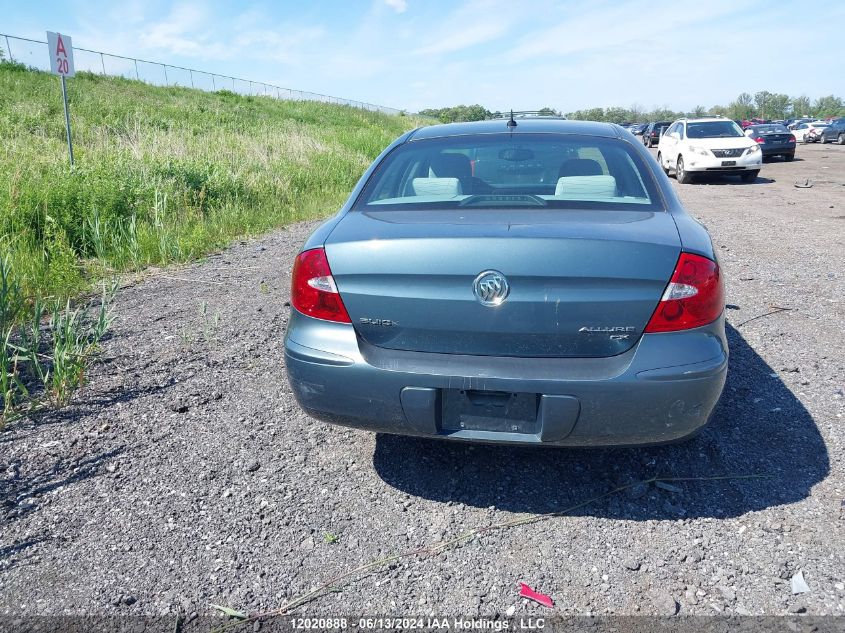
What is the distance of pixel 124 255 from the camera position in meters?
7.07

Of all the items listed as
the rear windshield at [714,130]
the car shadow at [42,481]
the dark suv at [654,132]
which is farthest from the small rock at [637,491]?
the dark suv at [654,132]

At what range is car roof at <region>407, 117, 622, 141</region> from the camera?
3.66 m

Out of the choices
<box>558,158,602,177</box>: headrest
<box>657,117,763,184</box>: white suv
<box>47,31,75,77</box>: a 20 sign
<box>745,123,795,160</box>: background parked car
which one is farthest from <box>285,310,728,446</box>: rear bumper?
<box>745,123,795,160</box>: background parked car

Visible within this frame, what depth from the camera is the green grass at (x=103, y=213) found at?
403 cm

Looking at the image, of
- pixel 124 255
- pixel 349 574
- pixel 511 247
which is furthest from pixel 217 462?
pixel 124 255

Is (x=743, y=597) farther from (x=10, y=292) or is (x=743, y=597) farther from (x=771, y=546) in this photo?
(x=10, y=292)

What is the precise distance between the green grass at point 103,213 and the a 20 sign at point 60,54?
4.16ft

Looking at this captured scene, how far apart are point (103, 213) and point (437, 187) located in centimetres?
581

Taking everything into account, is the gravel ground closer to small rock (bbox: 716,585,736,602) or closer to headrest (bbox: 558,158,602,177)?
small rock (bbox: 716,585,736,602)

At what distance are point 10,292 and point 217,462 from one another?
284 centimetres

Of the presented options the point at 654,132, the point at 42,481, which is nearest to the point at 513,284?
the point at 42,481

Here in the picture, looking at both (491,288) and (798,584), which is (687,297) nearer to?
(491,288)

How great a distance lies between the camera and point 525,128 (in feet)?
12.3

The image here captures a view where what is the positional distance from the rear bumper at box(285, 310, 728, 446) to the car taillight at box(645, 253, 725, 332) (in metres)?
0.04
